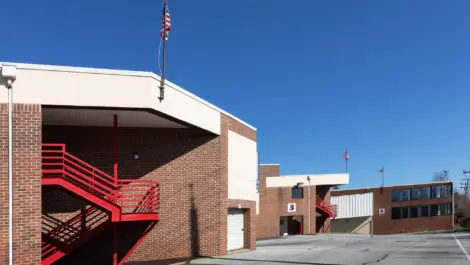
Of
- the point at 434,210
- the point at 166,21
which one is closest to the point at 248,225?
the point at 166,21

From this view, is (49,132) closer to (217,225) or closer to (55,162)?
(55,162)

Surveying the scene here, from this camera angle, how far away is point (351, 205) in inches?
2210

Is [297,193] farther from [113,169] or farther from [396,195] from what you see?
[113,169]

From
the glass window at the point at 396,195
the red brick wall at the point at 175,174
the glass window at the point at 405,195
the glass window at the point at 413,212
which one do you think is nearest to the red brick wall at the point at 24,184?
the red brick wall at the point at 175,174

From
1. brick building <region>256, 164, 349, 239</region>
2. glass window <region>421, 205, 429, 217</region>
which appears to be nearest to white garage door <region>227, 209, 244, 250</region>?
brick building <region>256, 164, 349, 239</region>

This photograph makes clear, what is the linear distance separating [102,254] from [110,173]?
3153 mm

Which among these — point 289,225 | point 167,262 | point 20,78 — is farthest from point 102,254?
point 289,225

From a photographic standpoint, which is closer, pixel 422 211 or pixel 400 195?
pixel 422 211

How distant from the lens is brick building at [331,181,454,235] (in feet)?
187

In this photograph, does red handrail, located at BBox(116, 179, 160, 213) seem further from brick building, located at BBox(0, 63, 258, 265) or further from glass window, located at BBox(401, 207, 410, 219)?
glass window, located at BBox(401, 207, 410, 219)

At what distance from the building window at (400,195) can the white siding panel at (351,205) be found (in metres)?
4.48

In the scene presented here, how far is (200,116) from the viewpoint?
18.8m

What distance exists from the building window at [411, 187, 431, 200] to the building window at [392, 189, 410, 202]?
578mm

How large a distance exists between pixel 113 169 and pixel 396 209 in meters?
48.8
